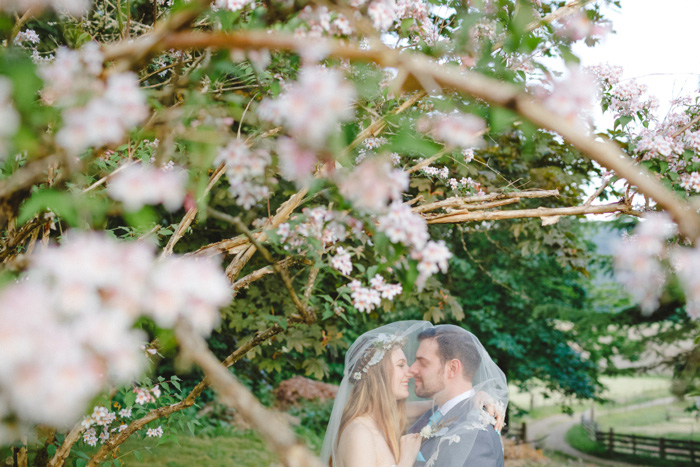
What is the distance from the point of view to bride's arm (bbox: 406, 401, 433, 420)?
129 inches

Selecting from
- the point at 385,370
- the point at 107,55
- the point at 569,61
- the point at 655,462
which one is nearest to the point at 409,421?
the point at 385,370

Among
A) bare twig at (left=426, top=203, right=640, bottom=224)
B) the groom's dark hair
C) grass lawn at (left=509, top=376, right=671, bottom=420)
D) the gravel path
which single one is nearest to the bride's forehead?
the groom's dark hair

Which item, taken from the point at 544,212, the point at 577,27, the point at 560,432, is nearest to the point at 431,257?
the point at 577,27

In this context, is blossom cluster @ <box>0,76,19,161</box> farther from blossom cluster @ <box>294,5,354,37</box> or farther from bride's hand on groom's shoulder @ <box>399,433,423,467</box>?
bride's hand on groom's shoulder @ <box>399,433,423,467</box>

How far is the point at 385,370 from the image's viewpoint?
315 centimetres

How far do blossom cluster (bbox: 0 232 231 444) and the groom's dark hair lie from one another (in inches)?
102

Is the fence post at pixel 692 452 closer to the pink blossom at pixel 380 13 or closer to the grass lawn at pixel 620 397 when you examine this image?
the grass lawn at pixel 620 397

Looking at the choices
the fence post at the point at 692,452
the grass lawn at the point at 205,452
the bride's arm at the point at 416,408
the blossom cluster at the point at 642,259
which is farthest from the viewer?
the fence post at the point at 692,452

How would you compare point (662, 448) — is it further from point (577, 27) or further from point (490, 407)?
point (577, 27)

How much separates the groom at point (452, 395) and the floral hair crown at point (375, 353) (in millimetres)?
203

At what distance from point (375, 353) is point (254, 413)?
2.57 meters

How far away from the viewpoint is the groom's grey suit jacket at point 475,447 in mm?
2670

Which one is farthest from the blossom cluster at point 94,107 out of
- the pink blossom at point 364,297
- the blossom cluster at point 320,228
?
the pink blossom at point 364,297

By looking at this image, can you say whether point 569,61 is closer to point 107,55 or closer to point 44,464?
point 107,55
